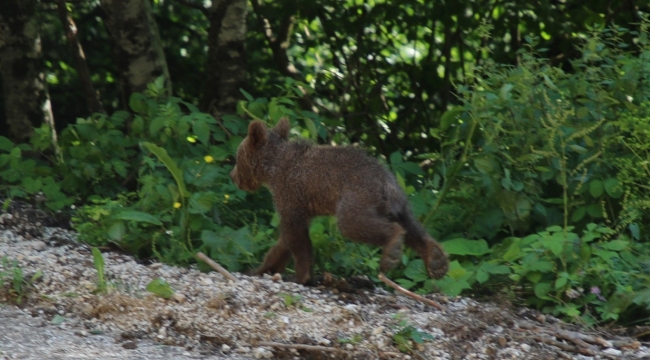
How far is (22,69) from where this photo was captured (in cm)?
956

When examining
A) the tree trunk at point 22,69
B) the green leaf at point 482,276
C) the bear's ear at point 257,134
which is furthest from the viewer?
the tree trunk at point 22,69

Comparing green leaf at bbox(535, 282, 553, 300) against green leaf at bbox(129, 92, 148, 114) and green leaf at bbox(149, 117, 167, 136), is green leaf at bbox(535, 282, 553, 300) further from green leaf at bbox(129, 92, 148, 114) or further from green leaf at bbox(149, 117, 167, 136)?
green leaf at bbox(129, 92, 148, 114)

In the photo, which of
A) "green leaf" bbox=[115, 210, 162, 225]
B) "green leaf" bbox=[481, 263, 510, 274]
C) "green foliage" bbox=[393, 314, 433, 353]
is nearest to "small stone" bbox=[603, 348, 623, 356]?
"green leaf" bbox=[481, 263, 510, 274]

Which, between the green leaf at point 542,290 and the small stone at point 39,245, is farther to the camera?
the small stone at point 39,245

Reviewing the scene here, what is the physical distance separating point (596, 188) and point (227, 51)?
4322 mm

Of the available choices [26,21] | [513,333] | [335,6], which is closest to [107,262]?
[513,333]

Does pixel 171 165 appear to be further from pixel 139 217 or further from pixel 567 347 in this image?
pixel 567 347

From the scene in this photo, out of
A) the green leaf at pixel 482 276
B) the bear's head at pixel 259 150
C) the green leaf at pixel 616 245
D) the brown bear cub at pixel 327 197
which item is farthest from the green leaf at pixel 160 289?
the green leaf at pixel 616 245

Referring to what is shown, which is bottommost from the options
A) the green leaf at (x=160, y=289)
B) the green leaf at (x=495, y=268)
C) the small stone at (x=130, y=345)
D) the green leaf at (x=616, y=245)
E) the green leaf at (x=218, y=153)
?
the small stone at (x=130, y=345)

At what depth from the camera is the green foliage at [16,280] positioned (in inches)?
220

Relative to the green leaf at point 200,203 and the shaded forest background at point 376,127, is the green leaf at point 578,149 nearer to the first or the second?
the shaded forest background at point 376,127

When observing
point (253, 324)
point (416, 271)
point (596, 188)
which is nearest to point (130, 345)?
point (253, 324)

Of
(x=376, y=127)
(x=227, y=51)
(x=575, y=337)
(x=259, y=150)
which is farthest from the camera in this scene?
(x=376, y=127)

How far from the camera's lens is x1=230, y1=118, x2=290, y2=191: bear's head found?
6488 mm
